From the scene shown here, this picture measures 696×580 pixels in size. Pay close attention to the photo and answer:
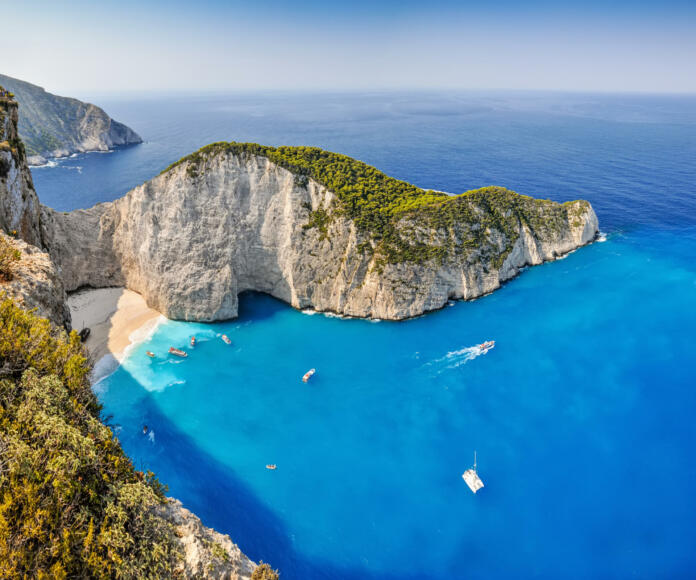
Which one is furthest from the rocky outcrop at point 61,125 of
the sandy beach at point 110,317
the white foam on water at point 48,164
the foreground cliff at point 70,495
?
the foreground cliff at point 70,495

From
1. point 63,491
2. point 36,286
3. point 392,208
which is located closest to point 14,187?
point 36,286

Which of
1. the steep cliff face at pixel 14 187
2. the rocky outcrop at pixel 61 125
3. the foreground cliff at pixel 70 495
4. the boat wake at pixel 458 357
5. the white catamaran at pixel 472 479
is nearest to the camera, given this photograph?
the foreground cliff at pixel 70 495

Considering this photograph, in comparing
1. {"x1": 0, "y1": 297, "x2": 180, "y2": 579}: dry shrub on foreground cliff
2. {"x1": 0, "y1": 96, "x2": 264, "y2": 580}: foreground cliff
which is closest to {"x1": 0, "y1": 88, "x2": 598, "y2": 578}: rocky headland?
{"x1": 0, "y1": 96, "x2": 264, "y2": 580}: foreground cliff

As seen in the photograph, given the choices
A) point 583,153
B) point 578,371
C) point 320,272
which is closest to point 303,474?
point 320,272

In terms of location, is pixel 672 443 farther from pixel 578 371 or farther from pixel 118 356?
pixel 118 356

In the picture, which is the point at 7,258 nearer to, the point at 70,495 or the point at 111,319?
the point at 70,495

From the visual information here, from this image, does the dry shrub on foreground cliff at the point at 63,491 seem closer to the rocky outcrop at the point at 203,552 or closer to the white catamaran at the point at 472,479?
the rocky outcrop at the point at 203,552
